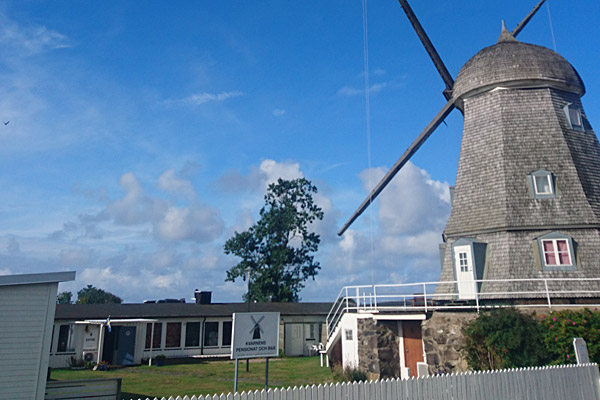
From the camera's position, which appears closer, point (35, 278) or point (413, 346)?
point (35, 278)

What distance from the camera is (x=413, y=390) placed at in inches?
378

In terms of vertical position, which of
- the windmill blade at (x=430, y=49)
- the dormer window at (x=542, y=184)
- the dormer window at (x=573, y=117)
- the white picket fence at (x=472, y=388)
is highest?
the windmill blade at (x=430, y=49)

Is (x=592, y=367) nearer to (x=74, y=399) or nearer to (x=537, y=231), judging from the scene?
(x=537, y=231)

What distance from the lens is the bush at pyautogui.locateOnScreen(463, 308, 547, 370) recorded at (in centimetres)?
1391

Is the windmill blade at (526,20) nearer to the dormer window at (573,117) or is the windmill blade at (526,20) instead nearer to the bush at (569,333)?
the dormer window at (573,117)

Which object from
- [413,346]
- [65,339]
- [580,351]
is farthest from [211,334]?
[580,351]

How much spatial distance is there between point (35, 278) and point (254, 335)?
238 inches

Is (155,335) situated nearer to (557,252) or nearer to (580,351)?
(557,252)

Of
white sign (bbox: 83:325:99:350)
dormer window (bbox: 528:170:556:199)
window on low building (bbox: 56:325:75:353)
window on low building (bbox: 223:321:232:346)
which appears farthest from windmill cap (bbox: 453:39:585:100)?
window on low building (bbox: 56:325:75:353)

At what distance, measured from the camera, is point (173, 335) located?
1128 inches

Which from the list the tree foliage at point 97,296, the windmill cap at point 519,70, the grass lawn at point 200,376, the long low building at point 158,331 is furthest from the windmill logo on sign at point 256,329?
the tree foliage at point 97,296

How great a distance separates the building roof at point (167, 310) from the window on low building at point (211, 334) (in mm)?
913

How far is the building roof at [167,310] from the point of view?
27.4 m

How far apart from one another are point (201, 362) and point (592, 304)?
70.3ft
